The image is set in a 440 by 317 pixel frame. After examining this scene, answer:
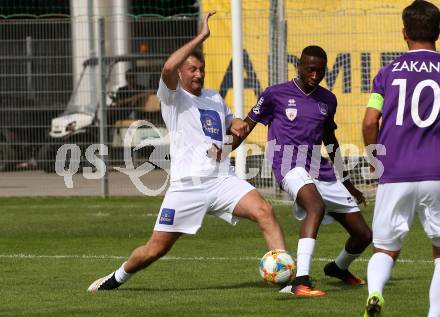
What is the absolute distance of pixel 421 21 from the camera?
7375mm

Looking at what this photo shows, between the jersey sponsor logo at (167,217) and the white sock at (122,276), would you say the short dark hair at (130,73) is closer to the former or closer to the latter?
the white sock at (122,276)

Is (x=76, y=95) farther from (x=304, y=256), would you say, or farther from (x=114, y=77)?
(x=304, y=256)

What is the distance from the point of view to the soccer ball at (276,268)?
9281mm

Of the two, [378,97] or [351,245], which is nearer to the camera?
[378,97]

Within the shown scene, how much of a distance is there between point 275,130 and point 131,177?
9.92m

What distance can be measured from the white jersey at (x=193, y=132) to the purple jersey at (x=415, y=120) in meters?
2.55

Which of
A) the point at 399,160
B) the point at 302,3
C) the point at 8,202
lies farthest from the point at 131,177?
the point at 399,160

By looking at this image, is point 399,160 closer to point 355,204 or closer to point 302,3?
point 355,204

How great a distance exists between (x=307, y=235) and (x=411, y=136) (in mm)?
2434

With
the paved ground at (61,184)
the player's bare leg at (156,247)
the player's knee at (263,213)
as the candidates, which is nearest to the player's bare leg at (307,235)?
the player's knee at (263,213)

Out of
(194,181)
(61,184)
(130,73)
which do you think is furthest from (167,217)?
(130,73)

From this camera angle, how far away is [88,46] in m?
20.4

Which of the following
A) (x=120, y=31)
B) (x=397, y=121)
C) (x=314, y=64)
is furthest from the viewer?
(x=120, y=31)

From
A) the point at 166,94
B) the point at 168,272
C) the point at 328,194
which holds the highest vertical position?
the point at 166,94
